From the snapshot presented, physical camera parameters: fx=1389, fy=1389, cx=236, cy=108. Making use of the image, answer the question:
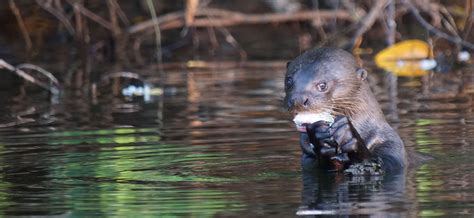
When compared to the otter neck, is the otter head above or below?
above

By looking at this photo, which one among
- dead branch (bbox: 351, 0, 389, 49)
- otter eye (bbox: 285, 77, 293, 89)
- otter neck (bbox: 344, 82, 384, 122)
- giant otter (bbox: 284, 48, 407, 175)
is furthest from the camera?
dead branch (bbox: 351, 0, 389, 49)

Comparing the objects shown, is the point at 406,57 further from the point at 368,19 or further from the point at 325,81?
the point at 325,81

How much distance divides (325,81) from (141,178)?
942mm

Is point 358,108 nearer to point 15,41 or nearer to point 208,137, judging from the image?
point 208,137

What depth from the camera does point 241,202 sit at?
17.8 ft

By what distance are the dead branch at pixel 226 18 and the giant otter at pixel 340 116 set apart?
973 cm

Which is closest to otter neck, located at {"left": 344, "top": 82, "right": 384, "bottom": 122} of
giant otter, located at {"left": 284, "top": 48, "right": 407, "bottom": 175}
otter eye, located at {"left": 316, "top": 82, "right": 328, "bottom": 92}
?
giant otter, located at {"left": 284, "top": 48, "right": 407, "bottom": 175}

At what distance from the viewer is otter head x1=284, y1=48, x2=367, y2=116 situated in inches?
236

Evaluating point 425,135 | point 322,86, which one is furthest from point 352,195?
point 425,135

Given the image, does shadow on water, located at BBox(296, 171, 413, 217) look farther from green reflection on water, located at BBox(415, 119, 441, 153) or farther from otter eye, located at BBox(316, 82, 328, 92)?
green reflection on water, located at BBox(415, 119, 441, 153)

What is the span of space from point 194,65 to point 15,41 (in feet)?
13.9

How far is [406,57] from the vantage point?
13.9 m

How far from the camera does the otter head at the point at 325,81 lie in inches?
236

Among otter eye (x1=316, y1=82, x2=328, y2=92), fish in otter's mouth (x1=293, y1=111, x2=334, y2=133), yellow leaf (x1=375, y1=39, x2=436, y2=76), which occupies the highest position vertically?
yellow leaf (x1=375, y1=39, x2=436, y2=76)
